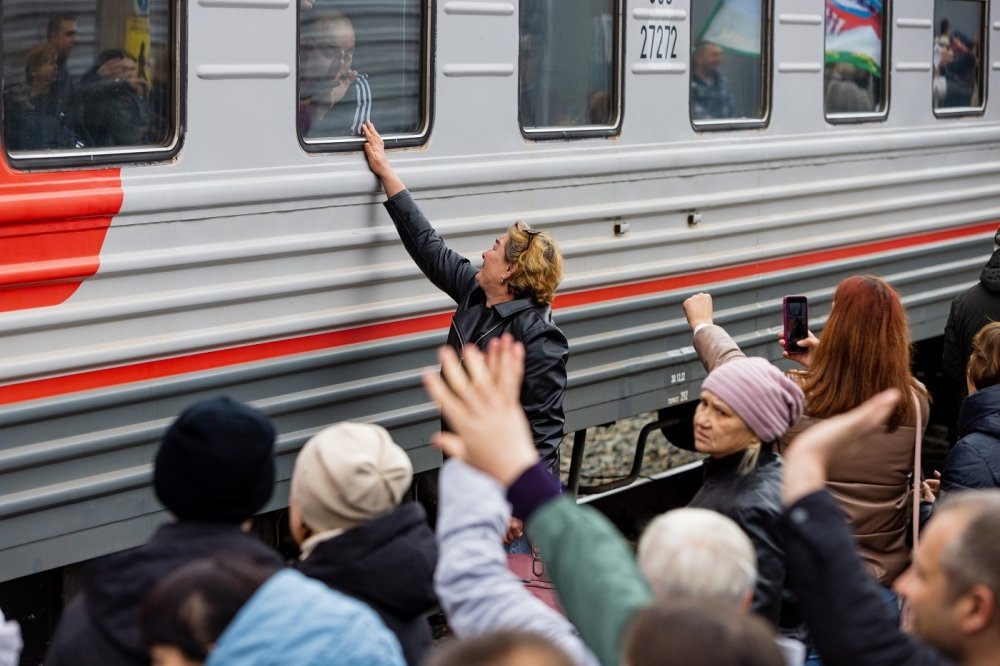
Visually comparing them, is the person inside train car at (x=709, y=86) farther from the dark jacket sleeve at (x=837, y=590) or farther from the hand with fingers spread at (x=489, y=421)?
the hand with fingers spread at (x=489, y=421)

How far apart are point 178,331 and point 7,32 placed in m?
0.96

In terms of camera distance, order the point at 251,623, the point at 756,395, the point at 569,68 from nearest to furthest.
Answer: the point at 251,623, the point at 756,395, the point at 569,68

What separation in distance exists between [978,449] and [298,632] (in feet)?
8.23

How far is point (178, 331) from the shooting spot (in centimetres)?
434

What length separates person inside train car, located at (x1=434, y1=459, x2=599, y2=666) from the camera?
2500 millimetres

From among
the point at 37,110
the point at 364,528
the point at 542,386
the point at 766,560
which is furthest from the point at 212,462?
the point at 542,386

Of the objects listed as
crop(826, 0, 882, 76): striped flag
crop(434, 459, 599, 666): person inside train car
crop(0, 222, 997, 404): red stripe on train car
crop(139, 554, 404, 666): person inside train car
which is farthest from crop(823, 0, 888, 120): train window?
crop(139, 554, 404, 666): person inside train car

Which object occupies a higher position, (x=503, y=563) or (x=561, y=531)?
(x=561, y=531)

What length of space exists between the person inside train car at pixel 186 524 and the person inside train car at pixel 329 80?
2.14 metres

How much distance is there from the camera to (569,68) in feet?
18.5

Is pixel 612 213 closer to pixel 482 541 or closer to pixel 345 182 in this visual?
pixel 345 182

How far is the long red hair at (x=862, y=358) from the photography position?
3957mm

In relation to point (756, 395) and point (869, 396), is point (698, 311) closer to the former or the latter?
point (869, 396)

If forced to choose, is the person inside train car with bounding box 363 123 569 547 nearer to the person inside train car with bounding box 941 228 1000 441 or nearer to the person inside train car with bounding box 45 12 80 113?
the person inside train car with bounding box 45 12 80 113
